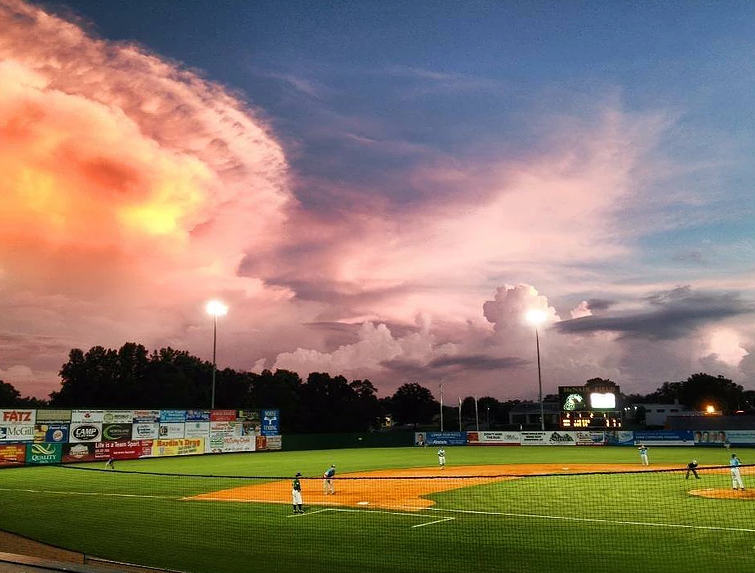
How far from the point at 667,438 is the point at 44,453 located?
187 feet

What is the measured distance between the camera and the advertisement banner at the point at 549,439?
6784 cm

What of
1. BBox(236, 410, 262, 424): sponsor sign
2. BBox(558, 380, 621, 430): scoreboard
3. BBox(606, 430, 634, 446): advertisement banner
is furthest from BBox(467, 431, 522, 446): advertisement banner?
BBox(236, 410, 262, 424): sponsor sign

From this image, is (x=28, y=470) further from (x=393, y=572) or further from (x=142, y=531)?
(x=393, y=572)

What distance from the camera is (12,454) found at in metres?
45.0

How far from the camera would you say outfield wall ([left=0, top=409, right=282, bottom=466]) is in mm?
45875

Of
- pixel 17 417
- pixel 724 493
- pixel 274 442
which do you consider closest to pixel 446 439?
pixel 274 442

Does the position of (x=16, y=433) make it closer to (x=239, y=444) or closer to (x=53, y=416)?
(x=53, y=416)

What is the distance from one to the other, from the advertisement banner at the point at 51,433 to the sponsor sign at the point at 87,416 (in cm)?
92

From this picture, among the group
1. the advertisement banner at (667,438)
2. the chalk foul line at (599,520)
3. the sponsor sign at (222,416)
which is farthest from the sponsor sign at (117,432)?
the advertisement banner at (667,438)

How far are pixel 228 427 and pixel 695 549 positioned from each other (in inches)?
2058

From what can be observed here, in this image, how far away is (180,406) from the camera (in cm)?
10650

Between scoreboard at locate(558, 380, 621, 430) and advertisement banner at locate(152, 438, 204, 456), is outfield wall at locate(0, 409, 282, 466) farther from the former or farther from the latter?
scoreboard at locate(558, 380, 621, 430)

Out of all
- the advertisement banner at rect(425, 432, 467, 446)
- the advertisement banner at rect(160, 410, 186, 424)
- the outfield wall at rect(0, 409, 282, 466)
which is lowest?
the advertisement banner at rect(425, 432, 467, 446)

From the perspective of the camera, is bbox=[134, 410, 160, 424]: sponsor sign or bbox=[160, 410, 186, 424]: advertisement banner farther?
bbox=[160, 410, 186, 424]: advertisement banner
